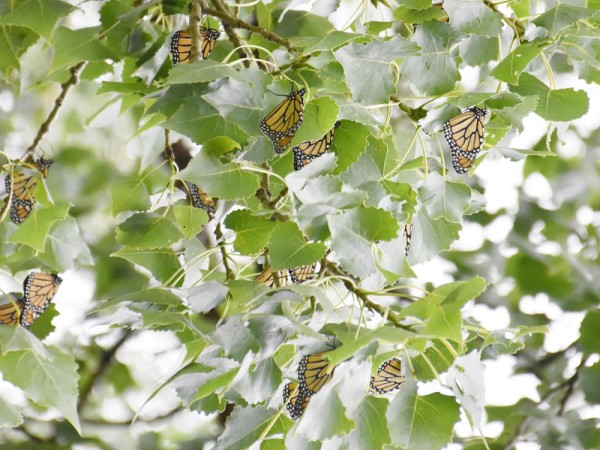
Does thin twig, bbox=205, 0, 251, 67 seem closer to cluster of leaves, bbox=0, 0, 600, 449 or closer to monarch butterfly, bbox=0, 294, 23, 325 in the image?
cluster of leaves, bbox=0, 0, 600, 449

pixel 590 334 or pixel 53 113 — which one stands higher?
pixel 53 113

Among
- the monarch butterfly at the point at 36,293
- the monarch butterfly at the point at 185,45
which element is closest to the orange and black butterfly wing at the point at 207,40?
the monarch butterfly at the point at 185,45

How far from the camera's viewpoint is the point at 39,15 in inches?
23.5

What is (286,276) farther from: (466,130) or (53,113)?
(53,113)

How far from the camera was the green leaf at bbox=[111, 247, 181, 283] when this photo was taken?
542mm

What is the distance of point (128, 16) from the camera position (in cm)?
58

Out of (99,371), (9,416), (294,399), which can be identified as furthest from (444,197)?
(99,371)

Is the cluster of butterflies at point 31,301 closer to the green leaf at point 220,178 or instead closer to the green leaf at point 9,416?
the green leaf at point 9,416

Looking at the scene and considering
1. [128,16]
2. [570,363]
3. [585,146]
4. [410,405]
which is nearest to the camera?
[410,405]

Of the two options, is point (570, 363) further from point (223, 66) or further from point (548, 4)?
point (223, 66)

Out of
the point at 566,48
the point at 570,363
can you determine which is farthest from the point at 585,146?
the point at 566,48

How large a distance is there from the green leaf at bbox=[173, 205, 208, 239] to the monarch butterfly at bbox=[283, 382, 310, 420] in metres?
0.12

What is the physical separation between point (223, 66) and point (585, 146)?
0.97 m

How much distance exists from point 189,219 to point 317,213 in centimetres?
15
